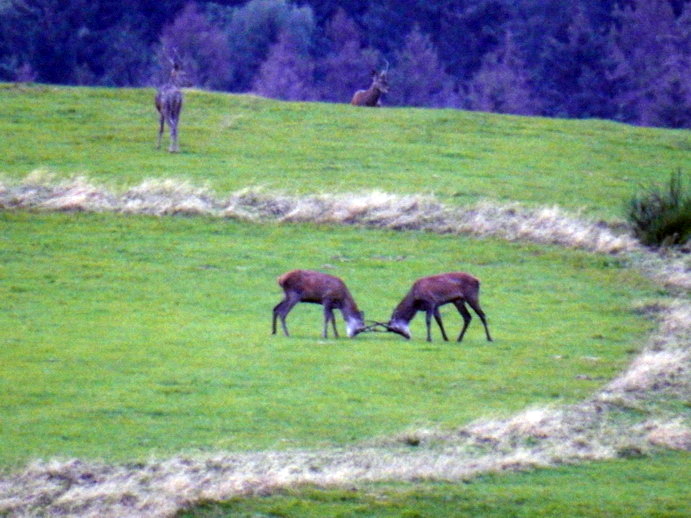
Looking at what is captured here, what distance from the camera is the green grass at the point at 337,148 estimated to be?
28.2m

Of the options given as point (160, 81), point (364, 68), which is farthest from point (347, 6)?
point (160, 81)

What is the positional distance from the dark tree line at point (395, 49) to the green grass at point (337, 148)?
26.0m

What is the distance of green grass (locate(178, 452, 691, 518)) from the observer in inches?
390

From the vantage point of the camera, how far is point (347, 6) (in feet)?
249

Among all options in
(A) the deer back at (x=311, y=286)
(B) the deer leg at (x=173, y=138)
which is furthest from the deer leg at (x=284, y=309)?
(B) the deer leg at (x=173, y=138)

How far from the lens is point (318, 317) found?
63.9ft

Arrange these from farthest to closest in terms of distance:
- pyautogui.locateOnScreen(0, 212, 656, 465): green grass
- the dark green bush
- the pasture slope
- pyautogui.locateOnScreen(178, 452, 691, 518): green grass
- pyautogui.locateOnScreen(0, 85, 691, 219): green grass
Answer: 1. pyautogui.locateOnScreen(0, 85, 691, 219): green grass
2. the dark green bush
3. pyautogui.locateOnScreen(0, 212, 656, 465): green grass
4. the pasture slope
5. pyautogui.locateOnScreen(178, 452, 691, 518): green grass

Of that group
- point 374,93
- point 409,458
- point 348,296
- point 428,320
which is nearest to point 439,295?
point 428,320

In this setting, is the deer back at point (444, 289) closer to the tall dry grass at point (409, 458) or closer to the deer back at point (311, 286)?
the deer back at point (311, 286)

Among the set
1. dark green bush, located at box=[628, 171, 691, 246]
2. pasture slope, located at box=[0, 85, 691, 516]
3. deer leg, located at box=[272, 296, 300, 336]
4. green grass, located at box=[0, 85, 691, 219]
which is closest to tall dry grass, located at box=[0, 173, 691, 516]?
pasture slope, located at box=[0, 85, 691, 516]

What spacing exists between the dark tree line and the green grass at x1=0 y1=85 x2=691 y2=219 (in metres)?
26.0

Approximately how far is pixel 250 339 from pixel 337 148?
15971mm

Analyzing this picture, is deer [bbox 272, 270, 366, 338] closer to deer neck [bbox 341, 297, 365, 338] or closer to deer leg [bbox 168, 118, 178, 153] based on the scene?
deer neck [bbox 341, 297, 365, 338]

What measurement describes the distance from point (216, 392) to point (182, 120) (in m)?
21.7
